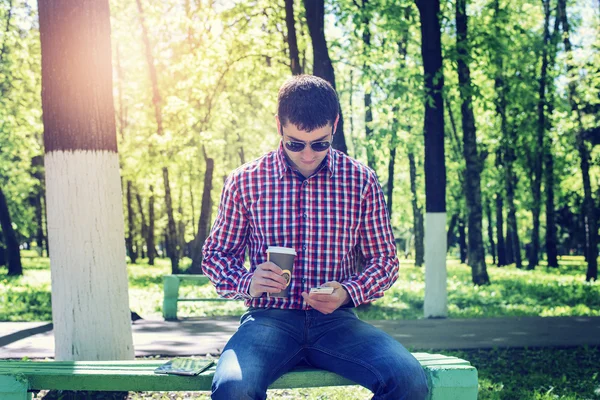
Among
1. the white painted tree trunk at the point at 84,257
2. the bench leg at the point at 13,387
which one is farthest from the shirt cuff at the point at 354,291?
the white painted tree trunk at the point at 84,257

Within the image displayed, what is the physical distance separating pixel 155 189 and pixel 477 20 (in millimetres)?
20460

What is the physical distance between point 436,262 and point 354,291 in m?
7.27

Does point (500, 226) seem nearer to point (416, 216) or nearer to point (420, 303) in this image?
point (416, 216)

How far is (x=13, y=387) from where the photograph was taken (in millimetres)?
3365

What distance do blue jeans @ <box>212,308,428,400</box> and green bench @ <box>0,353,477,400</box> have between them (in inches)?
3.2

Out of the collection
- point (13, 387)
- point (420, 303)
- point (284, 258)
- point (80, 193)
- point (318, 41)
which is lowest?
point (420, 303)

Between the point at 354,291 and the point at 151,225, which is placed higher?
the point at 354,291

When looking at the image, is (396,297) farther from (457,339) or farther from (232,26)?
(232,26)

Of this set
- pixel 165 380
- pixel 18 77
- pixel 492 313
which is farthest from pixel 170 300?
pixel 18 77

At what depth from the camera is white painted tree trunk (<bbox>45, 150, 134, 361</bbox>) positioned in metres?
4.99

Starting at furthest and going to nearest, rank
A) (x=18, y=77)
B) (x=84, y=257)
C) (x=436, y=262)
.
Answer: (x=18, y=77) < (x=436, y=262) < (x=84, y=257)

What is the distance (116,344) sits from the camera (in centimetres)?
512

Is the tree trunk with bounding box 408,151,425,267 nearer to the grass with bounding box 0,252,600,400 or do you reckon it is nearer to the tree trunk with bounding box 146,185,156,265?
the grass with bounding box 0,252,600,400

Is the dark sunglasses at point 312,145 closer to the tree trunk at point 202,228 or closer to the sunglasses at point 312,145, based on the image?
the sunglasses at point 312,145
